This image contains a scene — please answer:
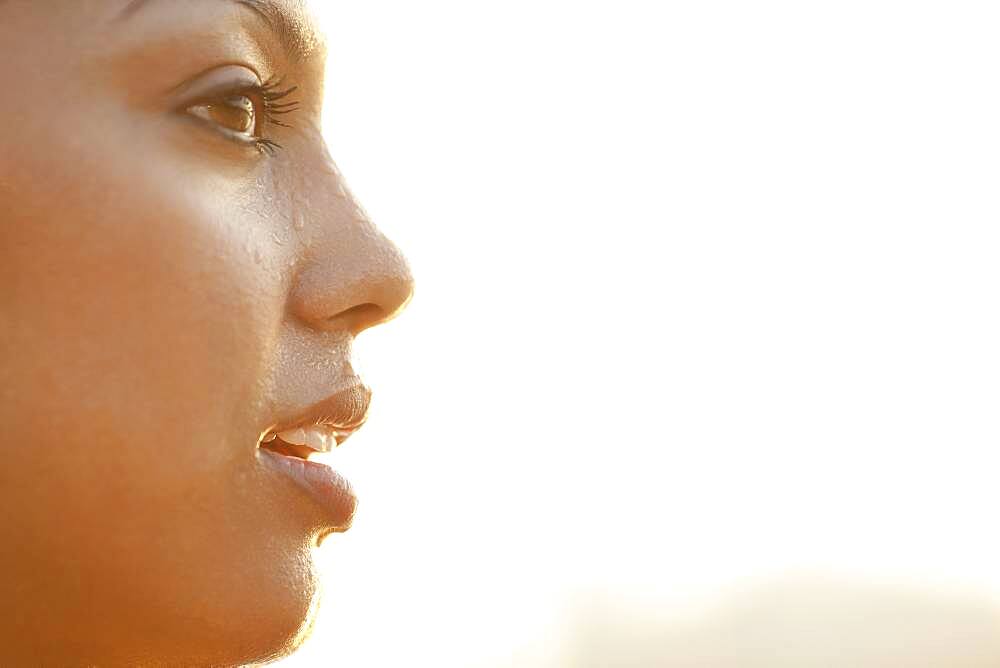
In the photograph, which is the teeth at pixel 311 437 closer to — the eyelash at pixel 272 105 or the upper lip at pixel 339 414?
the upper lip at pixel 339 414

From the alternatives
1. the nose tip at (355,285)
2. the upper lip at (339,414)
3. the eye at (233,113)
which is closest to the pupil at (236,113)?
the eye at (233,113)

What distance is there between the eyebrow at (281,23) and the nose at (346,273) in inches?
4.7

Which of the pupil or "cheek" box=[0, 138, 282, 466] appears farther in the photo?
the pupil

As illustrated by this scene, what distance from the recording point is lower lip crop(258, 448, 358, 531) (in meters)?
1.17

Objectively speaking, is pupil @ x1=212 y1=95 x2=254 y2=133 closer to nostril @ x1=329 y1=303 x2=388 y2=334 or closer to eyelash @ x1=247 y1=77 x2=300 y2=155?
eyelash @ x1=247 y1=77 x2=300 y2=155

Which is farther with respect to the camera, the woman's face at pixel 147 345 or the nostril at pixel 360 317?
the nostril at pixel 360 317

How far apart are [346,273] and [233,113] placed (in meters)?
0.17

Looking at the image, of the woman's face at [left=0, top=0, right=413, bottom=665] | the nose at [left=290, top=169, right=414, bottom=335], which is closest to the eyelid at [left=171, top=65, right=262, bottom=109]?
the woman's face at [left=0, top=0, right=413, bottom=665]

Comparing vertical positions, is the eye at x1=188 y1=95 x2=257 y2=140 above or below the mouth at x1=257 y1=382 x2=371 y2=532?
above

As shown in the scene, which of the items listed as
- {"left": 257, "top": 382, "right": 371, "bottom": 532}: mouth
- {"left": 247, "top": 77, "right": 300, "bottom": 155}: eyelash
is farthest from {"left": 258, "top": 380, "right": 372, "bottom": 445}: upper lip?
{"left": 247, "top": 77, "right": 300, "bottom": 155}: eyelash

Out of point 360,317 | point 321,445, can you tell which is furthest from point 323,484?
point 360,317

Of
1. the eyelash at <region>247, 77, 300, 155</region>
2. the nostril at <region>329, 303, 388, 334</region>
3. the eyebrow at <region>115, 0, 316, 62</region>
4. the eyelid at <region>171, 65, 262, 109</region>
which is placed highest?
the eyebrow at <region>115, 0, 316, 62</region>

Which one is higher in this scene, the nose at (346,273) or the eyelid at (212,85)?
the eyelid at (212,85)

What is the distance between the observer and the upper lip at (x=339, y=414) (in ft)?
3.84
